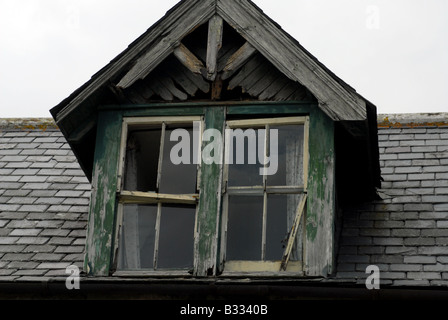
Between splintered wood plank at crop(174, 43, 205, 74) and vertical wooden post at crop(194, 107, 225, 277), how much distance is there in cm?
53

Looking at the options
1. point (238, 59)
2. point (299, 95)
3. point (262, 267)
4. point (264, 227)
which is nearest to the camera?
point (262, 267)

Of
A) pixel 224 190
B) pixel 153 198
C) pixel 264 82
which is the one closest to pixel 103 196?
pixel 153 198

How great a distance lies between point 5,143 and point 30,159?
746 mm

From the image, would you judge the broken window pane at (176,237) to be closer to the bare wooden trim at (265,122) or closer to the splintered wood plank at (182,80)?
the bare wooden trim at (265,122)

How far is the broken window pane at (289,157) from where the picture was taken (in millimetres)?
8117

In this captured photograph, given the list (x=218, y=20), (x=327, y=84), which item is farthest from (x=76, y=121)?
(x=327, y=84)

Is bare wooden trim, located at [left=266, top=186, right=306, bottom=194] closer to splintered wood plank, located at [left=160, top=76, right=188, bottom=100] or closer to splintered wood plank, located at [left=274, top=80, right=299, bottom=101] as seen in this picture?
splintered wood plank, located at [left=274, top=80, right=299, bottom=101]

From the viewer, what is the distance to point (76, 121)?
340 inches

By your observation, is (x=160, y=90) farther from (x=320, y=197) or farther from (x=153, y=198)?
(x=320, y=197)

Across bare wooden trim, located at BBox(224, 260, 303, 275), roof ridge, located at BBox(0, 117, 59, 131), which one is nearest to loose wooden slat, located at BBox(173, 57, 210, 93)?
bare wooden trim, located at BBox(224, 260, 303, 275)

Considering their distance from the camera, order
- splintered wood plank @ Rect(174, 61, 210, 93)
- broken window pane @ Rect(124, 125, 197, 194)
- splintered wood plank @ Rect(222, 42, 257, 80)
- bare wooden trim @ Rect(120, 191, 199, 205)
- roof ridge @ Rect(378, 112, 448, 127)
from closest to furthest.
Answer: bare wooden trim @ Rect(120, 191, 199, 205), broken window pane @ Rect(124, 125, 197, 194), splintered wood plank @ Rect(222, 42, 257, 80), splintered wood plank @ Rect(174, 61, 210, 93), roof ridge @ Rect(378, 112, 448, 127)

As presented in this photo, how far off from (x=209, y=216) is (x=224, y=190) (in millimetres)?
292

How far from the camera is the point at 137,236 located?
823 centimetres

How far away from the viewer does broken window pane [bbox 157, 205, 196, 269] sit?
8.02 metres
